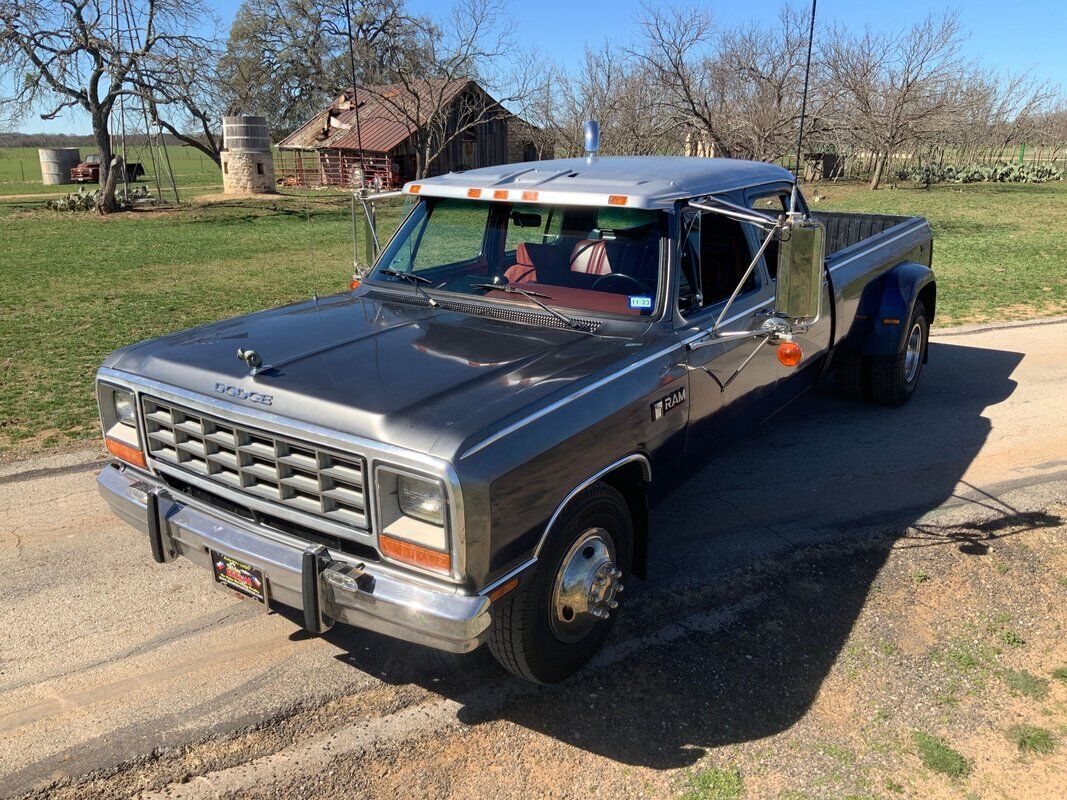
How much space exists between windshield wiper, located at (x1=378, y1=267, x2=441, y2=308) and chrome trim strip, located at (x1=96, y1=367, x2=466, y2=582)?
139cm

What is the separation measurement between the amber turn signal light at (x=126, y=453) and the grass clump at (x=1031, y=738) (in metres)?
3.71

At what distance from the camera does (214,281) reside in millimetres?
13586

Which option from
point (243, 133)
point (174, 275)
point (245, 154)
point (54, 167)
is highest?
point (243, 133)

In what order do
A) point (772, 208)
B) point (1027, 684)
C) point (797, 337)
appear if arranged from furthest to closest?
point (772, 208) < point (797, 337) < point (1027, 684)

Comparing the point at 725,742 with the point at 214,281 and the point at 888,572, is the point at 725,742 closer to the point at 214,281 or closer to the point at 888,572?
the point at 888,572

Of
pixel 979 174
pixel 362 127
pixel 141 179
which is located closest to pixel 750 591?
pixel 362 127

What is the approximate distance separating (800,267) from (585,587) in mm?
1579

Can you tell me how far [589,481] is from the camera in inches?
124

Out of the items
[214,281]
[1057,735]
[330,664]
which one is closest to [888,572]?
[1057,735]

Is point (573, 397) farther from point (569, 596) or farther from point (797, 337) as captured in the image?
point (797, 337)

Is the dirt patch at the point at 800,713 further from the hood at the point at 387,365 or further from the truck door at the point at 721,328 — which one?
the hood at the point at 387,365

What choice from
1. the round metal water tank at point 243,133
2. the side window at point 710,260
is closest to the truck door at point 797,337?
the side window at point 710,260

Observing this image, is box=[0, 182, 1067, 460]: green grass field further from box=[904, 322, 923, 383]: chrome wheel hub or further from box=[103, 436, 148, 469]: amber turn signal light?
box=[904, 322, 923, 383]: chrome wheel hub

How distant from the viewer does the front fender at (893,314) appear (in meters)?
6.24
